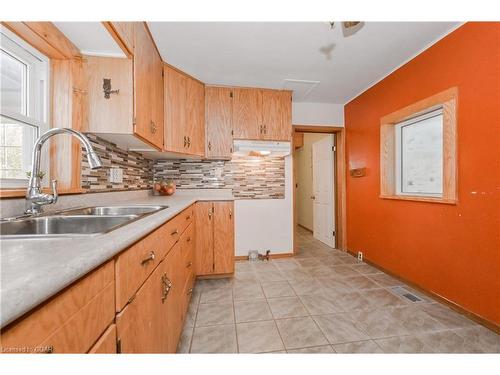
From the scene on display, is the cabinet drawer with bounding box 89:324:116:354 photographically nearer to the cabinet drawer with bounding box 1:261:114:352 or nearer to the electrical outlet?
the cabinet drawer with bounding box 1:261:114:352

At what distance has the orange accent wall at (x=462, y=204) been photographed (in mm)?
1535

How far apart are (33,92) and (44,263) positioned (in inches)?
53.7

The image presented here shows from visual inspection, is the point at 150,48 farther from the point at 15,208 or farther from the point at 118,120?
the point at 15,208

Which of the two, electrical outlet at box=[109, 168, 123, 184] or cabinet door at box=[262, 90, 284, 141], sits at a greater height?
cabinet door at box=[262, 90, 284, 141]

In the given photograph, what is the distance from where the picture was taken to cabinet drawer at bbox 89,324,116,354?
0.52m

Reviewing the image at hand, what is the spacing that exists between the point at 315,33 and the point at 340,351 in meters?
2.41

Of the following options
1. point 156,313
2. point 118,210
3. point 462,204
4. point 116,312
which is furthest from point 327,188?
point 116,312

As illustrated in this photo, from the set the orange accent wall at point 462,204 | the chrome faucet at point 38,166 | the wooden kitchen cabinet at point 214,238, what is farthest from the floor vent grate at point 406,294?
the chrome faucet at point 38,166

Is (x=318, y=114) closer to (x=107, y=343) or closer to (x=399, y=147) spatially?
(x=399, y=147)

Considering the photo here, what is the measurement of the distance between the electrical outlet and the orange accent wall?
9.22ft

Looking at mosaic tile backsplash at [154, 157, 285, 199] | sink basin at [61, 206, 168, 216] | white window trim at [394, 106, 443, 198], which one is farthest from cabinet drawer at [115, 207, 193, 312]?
white window trim at [394, 106, 443, 198]

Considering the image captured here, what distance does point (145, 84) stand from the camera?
168 centimetres

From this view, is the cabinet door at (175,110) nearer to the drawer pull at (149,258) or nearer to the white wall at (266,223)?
the white wall at (266,223)
